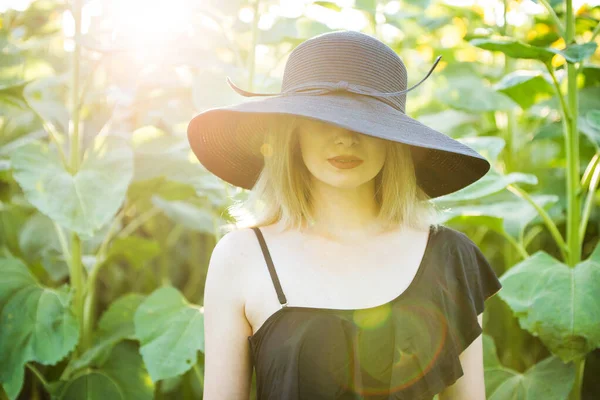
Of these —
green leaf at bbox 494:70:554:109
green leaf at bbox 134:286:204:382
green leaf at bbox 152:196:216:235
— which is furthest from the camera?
green leaf at bbox 152:196:216:235

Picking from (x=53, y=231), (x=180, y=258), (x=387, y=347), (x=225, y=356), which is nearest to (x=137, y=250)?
(x=53, y=231)

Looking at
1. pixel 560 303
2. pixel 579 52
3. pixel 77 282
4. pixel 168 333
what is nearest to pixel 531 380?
pixel 560 303

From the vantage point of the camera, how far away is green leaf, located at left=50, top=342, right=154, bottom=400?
1.89 meters

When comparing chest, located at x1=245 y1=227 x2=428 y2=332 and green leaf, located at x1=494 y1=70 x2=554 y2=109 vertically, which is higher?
green leaf, located at x1=494 y1=70 x2=554 y2=109

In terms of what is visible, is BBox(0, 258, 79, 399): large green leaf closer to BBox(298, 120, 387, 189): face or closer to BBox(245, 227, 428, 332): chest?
BBox(245, 227, 428, 332): chest

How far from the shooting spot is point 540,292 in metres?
1.63

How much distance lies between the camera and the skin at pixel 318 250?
1.28 m

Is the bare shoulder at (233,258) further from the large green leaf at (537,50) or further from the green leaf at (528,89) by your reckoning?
the green leaf at (528,89)

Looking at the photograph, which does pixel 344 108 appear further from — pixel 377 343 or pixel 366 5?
pixel 366 5

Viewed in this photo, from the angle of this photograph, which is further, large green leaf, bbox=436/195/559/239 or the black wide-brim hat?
large green leaf, bbox=436/195/559/239

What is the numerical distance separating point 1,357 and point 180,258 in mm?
1504

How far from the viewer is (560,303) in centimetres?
159

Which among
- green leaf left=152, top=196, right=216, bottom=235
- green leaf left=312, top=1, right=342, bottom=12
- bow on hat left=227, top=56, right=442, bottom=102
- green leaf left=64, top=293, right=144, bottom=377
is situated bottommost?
green leaf left=64, top=293, right=144, bottom=377

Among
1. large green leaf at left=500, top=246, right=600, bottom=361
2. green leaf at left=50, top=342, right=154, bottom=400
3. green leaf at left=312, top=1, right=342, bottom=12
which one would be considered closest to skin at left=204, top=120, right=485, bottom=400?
large green leaf at left=500, top=246, right=600, bottom=361
